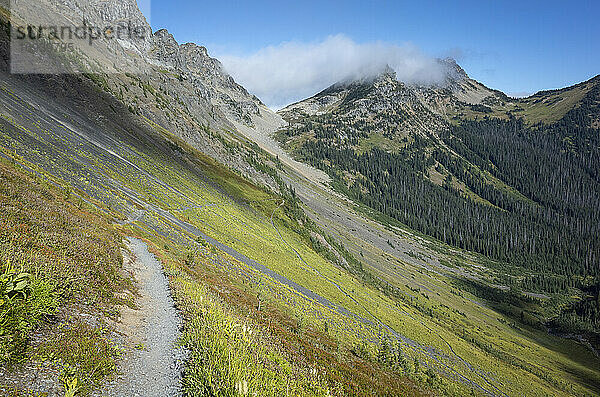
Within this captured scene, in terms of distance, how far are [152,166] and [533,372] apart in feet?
283

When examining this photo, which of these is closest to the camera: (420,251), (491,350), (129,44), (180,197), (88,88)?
(180,197)

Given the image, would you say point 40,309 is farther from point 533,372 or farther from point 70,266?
point 533,372

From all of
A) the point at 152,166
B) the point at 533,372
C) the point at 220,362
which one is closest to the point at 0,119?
the point at 152,166

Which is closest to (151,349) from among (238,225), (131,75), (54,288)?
(54,288)

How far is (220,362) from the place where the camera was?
7.23 metres

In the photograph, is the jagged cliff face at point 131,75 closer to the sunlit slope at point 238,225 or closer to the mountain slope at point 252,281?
the mountain slope at point 252,281

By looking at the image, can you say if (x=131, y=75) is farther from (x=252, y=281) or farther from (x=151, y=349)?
(x=151, y=349)

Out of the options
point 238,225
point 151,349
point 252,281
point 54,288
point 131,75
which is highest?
point 131,75

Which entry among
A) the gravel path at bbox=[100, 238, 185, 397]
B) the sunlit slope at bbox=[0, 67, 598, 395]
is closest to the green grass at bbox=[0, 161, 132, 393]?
the gravel path at bbox=[100, 238, 185, 397]

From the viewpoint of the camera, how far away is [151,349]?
29.1 ft

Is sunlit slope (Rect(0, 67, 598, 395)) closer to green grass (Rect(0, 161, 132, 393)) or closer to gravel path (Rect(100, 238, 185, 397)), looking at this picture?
gravel path (Rect(100, 238, 185, 397))

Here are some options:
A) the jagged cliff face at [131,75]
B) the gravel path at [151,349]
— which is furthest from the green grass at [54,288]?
the jagged cliff face at [131,75]

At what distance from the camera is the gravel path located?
6.93 metres

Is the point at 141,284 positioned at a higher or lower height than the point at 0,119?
lower
